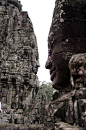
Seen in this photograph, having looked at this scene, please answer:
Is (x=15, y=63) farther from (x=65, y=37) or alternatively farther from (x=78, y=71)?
(x=78, y=71)

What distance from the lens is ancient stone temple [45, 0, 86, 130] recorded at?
2.43m

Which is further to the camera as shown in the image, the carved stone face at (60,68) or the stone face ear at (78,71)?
the carved stone face at (60,68)

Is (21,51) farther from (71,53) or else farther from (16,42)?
(71,53)

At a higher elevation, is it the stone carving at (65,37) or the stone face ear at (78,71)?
the stone carving at (65,37)

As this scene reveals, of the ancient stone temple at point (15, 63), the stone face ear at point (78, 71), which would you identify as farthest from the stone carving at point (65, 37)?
the ancient stone temple at point (15, 63)

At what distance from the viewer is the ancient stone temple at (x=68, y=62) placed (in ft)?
7.98

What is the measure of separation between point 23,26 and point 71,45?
1247 centimetres

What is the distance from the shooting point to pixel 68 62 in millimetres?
2998

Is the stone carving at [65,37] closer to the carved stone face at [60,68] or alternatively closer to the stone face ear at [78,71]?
the carved stone face at [60,68]

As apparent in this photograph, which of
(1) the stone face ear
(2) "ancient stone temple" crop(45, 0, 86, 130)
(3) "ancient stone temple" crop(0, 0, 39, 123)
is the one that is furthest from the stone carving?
(3) "ancient stone temple" crop(0, 0, 39, 123)

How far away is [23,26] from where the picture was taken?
1480 cm

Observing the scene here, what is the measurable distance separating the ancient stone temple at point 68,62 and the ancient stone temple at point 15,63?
8.04m

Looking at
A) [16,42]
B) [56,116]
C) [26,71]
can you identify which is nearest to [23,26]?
[16,42]

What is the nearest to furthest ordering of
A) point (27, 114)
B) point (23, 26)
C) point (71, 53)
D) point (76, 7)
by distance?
point (71, 53)
point (76, 7)
point (27, 114)
point (23, 26)
